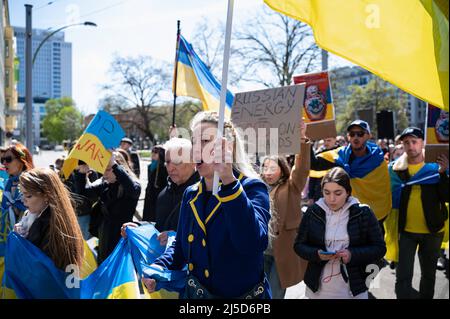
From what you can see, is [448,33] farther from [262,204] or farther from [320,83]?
[320,83]

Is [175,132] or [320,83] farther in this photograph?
[320,83]

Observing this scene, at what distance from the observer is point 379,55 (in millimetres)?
2248

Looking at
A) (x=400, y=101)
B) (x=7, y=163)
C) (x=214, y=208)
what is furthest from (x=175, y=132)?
(x=400, y=101)

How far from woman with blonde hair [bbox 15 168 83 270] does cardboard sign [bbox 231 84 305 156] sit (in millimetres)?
1437

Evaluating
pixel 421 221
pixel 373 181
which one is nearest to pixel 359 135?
pixel 373 181

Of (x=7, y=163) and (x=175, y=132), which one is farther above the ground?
(x=175, y=132)

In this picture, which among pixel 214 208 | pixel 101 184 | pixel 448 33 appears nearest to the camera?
pixel 448 33

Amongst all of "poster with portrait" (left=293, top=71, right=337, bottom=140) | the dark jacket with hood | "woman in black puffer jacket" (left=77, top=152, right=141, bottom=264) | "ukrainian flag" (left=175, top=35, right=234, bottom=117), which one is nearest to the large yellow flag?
the dark jacket with hood

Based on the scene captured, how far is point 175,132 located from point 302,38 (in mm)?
20673

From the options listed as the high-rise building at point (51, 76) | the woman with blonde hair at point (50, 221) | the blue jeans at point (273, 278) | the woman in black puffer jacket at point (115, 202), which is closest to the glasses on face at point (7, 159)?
the woman in black puffer jacket at point (115, 202)

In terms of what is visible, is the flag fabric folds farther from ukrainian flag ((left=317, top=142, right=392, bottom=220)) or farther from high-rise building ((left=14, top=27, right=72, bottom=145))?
high-rise building ((left=14, top=27, right=72, bottom=145))

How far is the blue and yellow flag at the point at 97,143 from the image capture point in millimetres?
4582

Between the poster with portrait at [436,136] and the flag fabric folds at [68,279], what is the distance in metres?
3.18
